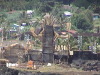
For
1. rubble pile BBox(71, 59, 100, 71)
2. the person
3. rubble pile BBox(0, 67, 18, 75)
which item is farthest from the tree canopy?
rubble pile BBox(0, 67, 18, 75)

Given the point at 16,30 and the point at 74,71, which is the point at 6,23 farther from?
the point at 74,71

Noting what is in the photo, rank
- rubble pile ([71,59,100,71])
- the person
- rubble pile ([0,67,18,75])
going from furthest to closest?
1. rubble pile ([71,59,100,71])
2. the person
3. rubble pile ([0,67,18,75])

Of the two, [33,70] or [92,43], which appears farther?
[92,43]

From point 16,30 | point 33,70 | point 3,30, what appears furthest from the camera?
point 16,30

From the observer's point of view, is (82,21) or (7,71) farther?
(82,21)

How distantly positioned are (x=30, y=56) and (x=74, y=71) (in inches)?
89.2

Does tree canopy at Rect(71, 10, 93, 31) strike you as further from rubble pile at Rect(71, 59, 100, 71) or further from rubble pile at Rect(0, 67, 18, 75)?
rubble pile at Rect(0, 67, 18, 75)

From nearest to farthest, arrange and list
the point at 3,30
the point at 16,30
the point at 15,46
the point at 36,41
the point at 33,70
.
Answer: the point at 33,70, the point at 15,46, the point at 36,41, the point at 3,30, the point at 16,30

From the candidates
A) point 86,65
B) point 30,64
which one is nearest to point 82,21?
point 86,65

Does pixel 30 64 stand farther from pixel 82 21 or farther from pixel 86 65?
pixel 82 21

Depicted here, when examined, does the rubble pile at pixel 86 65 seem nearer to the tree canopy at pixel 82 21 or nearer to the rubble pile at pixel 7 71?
the rubble pile at pixel 7 71

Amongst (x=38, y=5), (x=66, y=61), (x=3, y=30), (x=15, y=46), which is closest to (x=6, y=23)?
(x=3, y=30)

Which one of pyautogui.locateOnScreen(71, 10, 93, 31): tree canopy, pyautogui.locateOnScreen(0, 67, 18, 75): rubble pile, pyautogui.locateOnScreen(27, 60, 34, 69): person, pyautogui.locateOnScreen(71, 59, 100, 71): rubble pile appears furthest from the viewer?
pyautogui.locateOnScreen(71, 10, 93, 31): tree canopy

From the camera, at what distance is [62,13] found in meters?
36.5
